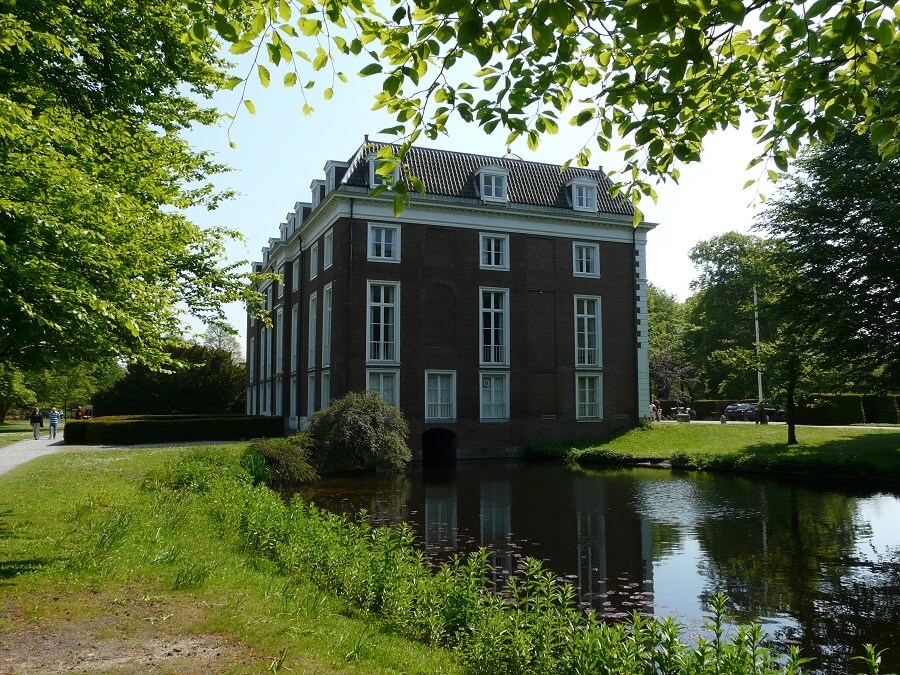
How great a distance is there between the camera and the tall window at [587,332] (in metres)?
36.4

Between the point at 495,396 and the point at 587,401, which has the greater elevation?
the point at 495,396

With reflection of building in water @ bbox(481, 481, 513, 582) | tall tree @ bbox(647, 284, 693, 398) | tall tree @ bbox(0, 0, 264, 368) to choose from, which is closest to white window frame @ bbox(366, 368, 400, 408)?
reflection of building in water @ bbox(481, 481, 513, 582)

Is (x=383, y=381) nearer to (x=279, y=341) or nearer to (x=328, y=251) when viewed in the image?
(x=328, y=251)

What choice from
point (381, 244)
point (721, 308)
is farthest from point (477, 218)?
point (721, 308)

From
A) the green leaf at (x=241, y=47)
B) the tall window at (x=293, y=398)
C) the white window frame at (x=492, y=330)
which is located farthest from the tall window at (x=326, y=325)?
the green leaf at (x=241, y=47)

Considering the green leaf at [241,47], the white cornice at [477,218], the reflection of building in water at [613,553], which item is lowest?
the reflection of building in water at [613,553]

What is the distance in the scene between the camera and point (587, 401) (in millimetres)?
36281

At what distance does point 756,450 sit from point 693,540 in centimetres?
1437

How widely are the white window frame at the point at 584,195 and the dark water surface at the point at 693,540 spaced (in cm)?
1726

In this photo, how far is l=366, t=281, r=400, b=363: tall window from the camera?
32.3 metres

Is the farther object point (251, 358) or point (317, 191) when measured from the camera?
point (251, 358)

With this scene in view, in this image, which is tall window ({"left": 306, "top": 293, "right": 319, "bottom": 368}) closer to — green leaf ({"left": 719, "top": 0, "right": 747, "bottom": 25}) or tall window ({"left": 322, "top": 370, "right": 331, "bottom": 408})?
tall window ({"left": 322, "top": 370, "right": 331, "bottom": 408})

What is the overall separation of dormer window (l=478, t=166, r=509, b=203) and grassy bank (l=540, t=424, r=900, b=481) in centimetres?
1242

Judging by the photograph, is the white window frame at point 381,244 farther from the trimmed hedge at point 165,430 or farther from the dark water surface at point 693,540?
the dark water surface at point 693,540
